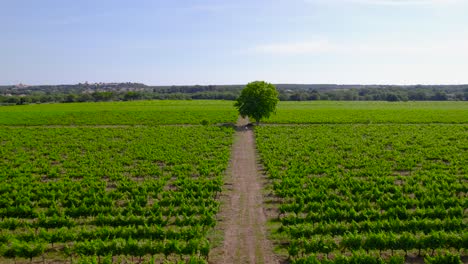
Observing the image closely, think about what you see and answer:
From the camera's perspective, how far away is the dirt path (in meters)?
14.4

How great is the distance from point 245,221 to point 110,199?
7.94 meters

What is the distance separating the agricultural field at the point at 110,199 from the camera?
1428 cm

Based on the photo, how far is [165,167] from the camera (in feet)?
92.7

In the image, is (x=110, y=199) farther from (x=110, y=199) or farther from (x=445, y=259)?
(x=445, y=259)

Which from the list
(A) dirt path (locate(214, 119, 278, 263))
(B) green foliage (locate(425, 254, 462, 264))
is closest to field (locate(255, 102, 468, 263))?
(B) green foliage (locate(425, 254, 462, 264))

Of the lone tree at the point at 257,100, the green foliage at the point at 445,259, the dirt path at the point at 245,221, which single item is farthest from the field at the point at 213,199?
the lone tree at the point at 257,100

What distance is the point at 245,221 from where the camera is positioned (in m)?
17.6

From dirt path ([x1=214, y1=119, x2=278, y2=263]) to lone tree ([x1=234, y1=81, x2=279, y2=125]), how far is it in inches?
1047

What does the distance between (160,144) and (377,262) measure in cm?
2898

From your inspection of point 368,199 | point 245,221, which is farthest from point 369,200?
point 245,221

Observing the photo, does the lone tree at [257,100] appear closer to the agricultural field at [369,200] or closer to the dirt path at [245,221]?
the agricultural field at [369,200]

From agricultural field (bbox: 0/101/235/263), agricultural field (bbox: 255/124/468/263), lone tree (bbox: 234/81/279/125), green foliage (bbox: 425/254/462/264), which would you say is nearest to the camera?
green foliage (bbox: 425/254/462/264)

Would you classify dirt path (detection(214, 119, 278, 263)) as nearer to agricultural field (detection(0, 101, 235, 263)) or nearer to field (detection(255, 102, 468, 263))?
field (detection(255, 102, 468, 263))

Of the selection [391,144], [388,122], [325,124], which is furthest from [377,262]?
[388,122]
